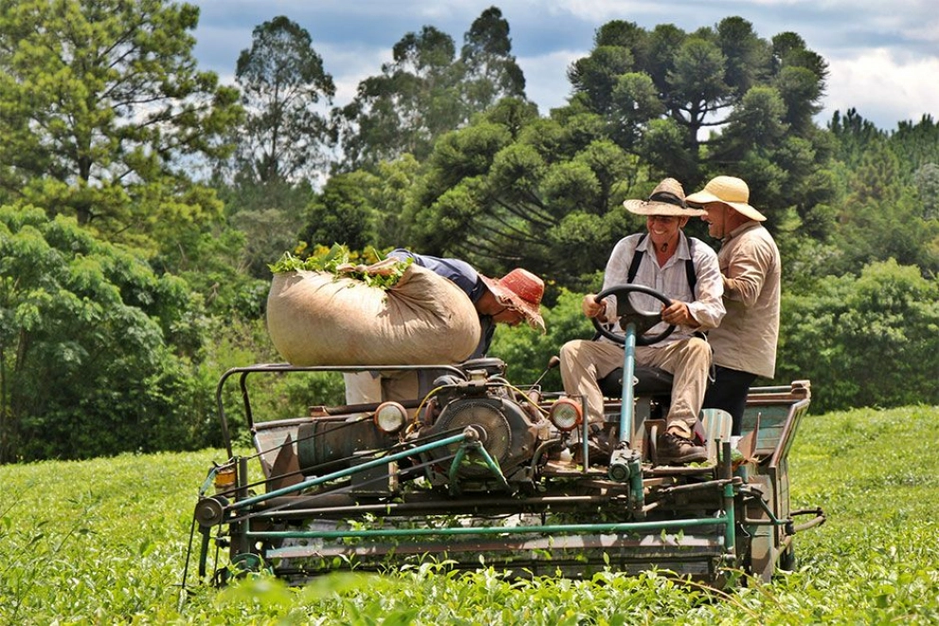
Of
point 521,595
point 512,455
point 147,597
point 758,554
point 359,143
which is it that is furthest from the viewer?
point 359,143

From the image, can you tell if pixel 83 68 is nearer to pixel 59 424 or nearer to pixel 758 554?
pixel 59 424

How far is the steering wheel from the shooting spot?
770cm

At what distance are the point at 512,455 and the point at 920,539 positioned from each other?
3.68 meters

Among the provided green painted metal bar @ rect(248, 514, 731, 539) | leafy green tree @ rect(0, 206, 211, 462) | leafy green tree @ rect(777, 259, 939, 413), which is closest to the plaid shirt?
green painted metal bar @ rect(248, 514, 731, 539)

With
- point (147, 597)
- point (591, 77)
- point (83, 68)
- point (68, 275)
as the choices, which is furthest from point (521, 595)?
point (83, 68)

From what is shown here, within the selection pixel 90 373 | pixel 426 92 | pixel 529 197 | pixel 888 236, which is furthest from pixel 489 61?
pixel 90 373

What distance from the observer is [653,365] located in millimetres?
7773

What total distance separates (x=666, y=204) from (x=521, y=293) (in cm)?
146

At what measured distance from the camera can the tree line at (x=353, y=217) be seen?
113 ft

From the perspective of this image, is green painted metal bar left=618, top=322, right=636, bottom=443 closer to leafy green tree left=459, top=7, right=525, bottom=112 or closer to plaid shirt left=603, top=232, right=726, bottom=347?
plaid shirt left=603, top=232, right=726, bottom=347

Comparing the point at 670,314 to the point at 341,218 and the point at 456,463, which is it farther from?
the point at 341,218

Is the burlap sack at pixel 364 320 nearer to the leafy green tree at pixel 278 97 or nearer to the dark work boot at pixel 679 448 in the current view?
the dark work boot at pixel 679 448

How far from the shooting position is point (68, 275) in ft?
108

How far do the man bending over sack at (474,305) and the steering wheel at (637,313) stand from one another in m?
1.00
